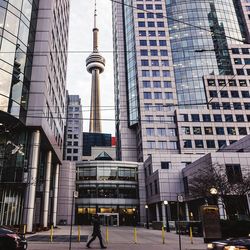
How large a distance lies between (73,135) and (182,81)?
244ft

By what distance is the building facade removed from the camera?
126625mm

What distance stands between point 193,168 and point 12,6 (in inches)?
1428

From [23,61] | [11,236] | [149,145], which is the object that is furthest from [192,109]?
[11,236]

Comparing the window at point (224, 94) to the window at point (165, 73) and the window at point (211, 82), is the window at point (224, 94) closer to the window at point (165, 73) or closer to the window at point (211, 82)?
the window at point (211, 82)

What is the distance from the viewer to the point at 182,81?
81375 millimetres

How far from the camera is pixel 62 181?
61.3 m

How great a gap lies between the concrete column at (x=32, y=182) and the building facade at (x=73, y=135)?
293 ft

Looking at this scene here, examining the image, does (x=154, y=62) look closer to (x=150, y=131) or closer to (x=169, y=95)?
(x=169, y=95)

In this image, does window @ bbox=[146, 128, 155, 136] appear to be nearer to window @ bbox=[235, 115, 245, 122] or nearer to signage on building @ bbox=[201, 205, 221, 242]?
window @ bbox=[235, 115, 245, 122]

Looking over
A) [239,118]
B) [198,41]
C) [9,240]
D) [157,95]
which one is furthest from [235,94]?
[9,240]

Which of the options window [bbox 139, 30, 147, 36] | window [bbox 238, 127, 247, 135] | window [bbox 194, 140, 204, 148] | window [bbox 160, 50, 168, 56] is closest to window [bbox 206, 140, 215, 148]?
window [bbox 194, 140, 204, 148]

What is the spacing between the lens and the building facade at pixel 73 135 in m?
127

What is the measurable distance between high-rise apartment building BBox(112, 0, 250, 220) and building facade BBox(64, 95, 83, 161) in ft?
160

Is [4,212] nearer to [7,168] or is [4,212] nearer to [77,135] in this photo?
[7,168]
